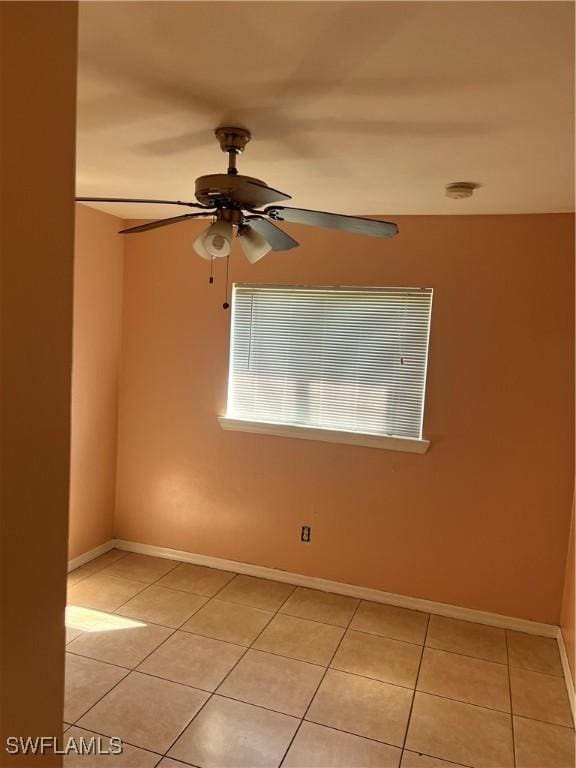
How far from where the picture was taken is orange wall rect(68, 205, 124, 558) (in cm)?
349

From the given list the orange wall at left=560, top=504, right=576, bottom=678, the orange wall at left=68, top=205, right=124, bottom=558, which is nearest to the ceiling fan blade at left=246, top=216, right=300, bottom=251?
the orange wall at left=68, top=205, right=124, bottom=558

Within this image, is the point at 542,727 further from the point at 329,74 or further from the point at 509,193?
the point at 329,74

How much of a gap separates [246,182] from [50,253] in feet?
3.37

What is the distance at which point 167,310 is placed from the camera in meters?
3.72

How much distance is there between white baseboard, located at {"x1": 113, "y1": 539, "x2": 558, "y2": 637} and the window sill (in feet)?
3.02

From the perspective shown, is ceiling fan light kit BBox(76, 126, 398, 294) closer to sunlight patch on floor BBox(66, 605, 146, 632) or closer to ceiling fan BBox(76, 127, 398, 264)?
ceiling fan BBox(76, 127, 398, 264)

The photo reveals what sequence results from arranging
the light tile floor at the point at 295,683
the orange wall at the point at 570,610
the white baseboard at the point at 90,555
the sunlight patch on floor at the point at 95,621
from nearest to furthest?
1. the light tile floor at the point at 295,683
2. the orange wall at the point at 570,610
3. the sunlight patch on floor at the point at 95,621
4. the white baseboard at the point at 90,555

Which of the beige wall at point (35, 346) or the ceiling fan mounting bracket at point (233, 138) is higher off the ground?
the ceiling fan mounting bracket at point (233, 138)

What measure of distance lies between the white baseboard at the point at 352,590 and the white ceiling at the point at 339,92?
2349 millimetres

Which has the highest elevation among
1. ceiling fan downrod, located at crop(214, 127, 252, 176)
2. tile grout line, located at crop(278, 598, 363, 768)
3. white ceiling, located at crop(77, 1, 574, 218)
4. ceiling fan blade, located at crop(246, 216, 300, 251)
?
white ceiling, located at crop(77, 1, 574, 218)

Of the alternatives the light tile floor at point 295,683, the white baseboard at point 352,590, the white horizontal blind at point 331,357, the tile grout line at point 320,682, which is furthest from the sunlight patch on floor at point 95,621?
the white horizontal blind at point 331,357

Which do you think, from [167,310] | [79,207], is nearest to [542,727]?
[167,310]

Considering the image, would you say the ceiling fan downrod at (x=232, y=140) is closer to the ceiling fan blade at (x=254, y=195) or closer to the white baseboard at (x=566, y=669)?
the ceiling fan blade at (x=254, y=195)

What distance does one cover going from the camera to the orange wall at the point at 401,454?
2.99 metres
